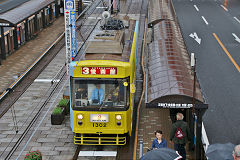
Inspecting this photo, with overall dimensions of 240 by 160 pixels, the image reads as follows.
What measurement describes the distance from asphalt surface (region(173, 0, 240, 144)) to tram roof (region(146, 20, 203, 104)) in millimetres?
2071

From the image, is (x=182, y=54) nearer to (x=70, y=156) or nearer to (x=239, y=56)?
(x=70, y=156)

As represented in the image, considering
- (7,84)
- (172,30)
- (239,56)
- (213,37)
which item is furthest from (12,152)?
(213,37)

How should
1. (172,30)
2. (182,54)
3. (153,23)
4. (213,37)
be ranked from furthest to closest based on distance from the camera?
(213,37) → (153,23) → (172,30) → (182,54)

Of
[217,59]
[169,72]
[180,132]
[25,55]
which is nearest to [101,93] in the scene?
[169,72]

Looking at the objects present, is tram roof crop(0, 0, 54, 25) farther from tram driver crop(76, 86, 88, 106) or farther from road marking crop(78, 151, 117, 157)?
road marking crop(78, 151, 117, 157)

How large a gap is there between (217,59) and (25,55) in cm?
1379

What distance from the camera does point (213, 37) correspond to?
35531mm

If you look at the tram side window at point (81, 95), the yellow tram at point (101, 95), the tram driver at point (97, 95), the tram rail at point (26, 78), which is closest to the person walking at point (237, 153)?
the yellow tram at point (101, 95)

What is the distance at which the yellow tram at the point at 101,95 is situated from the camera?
631 inches

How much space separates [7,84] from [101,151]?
10.7m

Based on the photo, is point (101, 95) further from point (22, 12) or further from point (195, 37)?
point (195, 37)

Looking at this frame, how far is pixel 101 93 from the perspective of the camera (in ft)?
52.8

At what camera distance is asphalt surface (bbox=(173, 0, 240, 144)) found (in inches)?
786

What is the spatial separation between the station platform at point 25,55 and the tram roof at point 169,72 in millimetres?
9756
